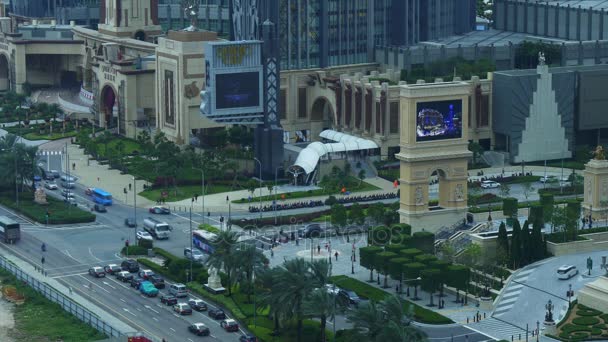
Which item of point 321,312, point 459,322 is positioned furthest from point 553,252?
point 321,312

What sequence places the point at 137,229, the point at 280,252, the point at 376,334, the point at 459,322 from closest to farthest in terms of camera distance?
the point at 376,334, the point at 459,322, the point at 280,252, the point at 137,229

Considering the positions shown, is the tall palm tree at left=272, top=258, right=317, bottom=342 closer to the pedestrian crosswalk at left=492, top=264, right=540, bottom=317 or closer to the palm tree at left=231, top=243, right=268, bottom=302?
the palm tree at left=231, top=243, right=268, bottom=302

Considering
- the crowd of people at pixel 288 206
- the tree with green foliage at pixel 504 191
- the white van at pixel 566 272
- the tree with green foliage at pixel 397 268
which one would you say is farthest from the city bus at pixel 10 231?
the white van at pixel 566 272

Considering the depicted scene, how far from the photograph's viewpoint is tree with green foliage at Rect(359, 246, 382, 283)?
165250 millimetres

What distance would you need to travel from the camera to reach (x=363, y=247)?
17175cm

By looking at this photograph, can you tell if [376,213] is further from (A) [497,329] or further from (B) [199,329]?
(B) [199,329]

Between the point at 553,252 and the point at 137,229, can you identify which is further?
the point at 137,229

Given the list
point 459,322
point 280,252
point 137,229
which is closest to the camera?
point 459,322

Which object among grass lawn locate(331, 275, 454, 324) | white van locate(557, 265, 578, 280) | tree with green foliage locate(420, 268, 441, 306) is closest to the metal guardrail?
grass lawn locate(331, 275, 454, 324)

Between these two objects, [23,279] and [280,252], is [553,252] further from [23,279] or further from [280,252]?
[23,279]

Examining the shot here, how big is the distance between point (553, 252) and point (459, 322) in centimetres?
2112

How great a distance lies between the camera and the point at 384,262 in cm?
16312

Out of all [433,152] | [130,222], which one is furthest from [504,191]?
[130,222]

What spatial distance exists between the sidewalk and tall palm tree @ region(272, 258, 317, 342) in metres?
12.3
